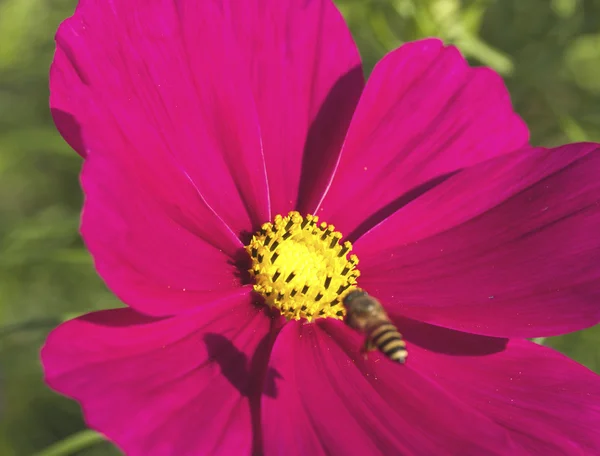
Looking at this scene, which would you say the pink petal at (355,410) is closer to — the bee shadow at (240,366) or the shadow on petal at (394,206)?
the bee shadow at (240,366)

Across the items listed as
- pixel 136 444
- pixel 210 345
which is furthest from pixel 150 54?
pixel 136 444

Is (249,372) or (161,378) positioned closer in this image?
(161,378)

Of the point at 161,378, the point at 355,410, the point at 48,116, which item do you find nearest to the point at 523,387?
the point at 355,410

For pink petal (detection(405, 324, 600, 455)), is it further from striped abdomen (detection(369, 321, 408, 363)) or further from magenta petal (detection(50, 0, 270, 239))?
magenta petal (detection(50, 0, 270, 239))

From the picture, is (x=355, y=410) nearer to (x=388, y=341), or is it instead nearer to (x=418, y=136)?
(x=388, y=341)

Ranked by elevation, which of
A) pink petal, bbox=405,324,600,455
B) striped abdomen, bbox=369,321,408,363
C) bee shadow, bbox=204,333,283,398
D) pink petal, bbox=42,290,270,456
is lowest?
pink petal, bbox=42,290,270,456

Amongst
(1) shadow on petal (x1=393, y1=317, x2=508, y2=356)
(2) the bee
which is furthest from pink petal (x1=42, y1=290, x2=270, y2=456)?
(1) shadow on petal (x1=393, y1=317, x2=508, y2=356)
